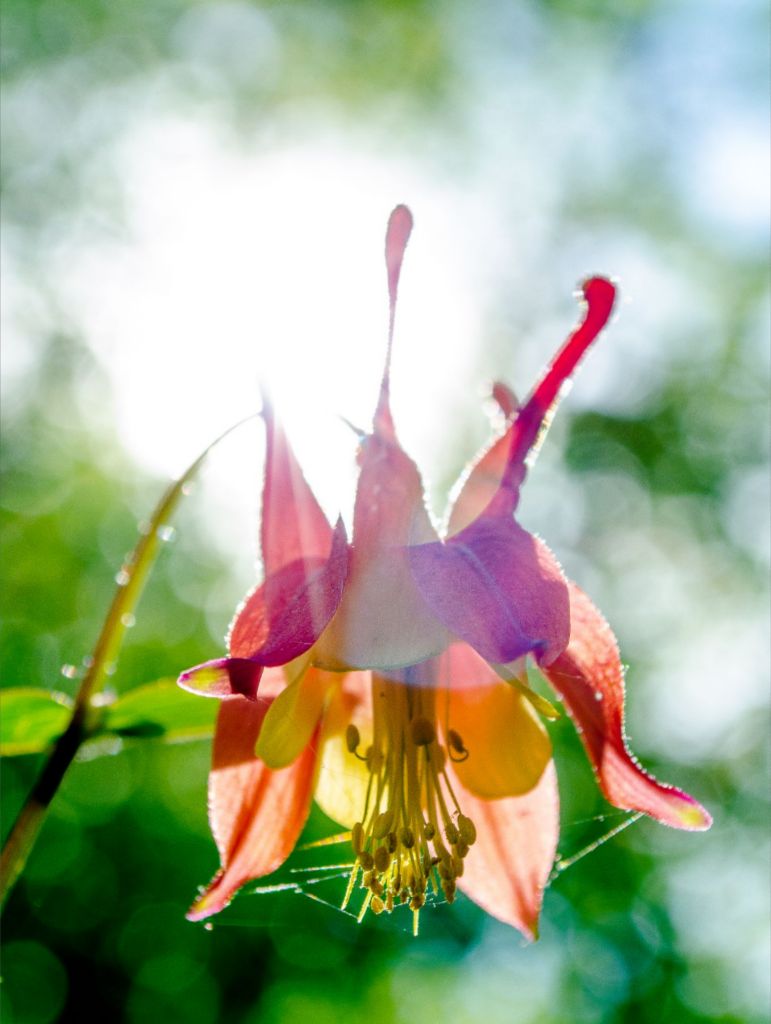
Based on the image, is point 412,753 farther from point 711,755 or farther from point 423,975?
point 711,755

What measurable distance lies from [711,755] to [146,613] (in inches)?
307

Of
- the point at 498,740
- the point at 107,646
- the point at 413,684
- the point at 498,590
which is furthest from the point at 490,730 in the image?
the point at 107,646

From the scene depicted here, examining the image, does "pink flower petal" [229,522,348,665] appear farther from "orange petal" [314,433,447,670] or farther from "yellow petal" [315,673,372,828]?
"yellow petal" [315,673,372,828]

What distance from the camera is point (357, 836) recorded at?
1678 mm

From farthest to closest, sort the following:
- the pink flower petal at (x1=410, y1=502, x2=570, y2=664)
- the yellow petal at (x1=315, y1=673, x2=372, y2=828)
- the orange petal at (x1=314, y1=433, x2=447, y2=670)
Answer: the yellow petal at (x1=315, y1=673, x2=372, y2=828), the orange petal at (x1=314, y1=433, x2=447, y2=670), the pink flower petal at (x1=410, y1=502, x2=570, y2=664)

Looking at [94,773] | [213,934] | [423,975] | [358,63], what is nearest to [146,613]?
[94,773]

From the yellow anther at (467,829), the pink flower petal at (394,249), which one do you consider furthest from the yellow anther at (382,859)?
the pink flower petal at (394,249)

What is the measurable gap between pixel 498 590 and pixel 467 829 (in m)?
0.51

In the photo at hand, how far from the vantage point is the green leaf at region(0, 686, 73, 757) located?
173 cm

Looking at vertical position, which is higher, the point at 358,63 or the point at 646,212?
the point at 358,63

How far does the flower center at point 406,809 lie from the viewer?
165cm

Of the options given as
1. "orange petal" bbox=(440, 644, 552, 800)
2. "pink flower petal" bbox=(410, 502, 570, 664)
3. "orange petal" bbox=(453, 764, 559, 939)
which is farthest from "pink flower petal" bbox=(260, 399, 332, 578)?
"orange petal" bbox=(453, 764, 559, 939)

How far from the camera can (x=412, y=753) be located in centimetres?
176

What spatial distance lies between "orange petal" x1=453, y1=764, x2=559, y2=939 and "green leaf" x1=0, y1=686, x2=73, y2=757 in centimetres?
73
